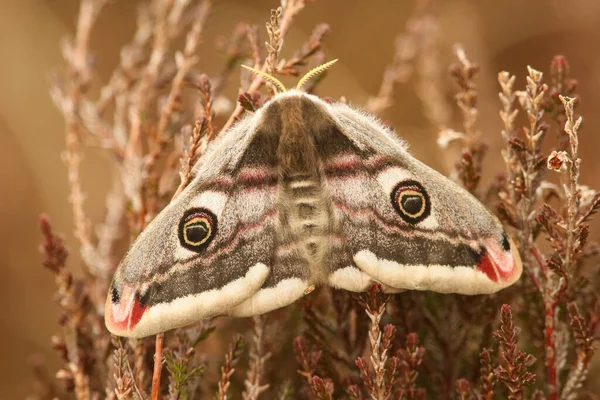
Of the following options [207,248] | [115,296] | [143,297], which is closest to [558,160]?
[207,248]

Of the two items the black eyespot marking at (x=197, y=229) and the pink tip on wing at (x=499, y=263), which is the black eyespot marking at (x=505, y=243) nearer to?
the pink tip on wing at (x=499, y=263)

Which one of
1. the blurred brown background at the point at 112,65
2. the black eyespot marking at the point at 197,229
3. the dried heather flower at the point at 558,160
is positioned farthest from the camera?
the blurred brown background at the point at 112,65

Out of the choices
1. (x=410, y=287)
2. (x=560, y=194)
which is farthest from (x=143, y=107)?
(x=560, y=194)

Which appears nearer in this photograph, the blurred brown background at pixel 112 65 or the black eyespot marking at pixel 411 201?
the black eyespot marking at pixel 411 201

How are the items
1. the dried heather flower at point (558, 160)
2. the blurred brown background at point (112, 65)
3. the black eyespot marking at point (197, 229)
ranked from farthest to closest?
the blurred brown background at point (112, 65) < the black eyespot marking at point (197, 229) < the dried heather flower at point (558, 160)

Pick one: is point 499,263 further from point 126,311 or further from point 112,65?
point 112,65

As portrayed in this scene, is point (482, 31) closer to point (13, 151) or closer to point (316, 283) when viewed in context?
point (316, 283)

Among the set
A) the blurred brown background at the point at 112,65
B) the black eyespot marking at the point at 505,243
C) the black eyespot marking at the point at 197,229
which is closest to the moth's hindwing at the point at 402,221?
the black eyespot marking at the point at 505,243
